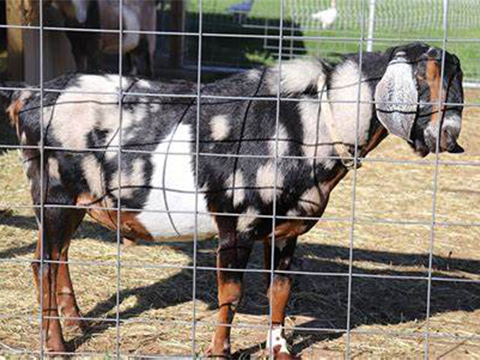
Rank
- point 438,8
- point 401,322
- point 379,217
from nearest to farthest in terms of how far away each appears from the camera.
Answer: point 401,322
point 379,217
point 438,8

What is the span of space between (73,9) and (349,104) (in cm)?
692

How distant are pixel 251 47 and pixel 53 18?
5.83m

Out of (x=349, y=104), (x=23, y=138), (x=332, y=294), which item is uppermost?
(x=349, y=104)

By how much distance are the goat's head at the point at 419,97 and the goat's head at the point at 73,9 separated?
7010 mm

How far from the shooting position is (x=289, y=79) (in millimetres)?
4059

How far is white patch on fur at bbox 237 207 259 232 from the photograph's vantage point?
3951mm

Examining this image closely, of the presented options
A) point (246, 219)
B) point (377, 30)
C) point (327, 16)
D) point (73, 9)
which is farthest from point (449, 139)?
point (327, 16)

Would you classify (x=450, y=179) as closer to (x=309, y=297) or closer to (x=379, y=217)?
(x=379, y=217)

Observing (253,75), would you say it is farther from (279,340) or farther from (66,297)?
(66,297)

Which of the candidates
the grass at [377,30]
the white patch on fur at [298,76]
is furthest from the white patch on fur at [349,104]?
the grass at [377,30]

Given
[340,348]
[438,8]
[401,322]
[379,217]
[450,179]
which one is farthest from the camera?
[438,8]

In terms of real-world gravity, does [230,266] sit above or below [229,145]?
below

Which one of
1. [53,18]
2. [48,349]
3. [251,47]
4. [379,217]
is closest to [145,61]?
[53,18]

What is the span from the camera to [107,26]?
10.7m
